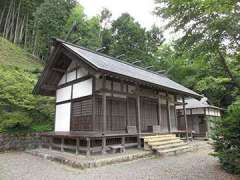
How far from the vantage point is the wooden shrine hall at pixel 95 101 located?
396 inches

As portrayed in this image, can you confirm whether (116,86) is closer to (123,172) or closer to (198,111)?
(123,172)

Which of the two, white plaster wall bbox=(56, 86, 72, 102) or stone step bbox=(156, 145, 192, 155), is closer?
stone step bbox=(156, 145, 192, 155)

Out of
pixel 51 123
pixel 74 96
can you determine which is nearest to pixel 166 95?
pixel 74 96

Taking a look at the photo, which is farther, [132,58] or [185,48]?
[132,58]

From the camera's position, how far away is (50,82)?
1439 cm

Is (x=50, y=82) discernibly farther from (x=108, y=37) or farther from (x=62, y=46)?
(x=108, y=37)

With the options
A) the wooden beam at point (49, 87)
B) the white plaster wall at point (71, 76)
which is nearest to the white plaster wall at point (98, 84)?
the white plaster wall at point (71, 76)

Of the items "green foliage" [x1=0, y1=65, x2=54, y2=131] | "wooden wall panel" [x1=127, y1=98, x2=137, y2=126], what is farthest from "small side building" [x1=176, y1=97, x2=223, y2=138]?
"green foliage" [x1=0, y1=65, x2=54, y2=131]

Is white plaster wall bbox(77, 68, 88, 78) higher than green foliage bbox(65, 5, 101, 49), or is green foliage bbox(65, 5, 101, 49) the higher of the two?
green foliage bbox(65, 5, 101, 49)

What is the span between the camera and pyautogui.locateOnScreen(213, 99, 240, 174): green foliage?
7.29 meters

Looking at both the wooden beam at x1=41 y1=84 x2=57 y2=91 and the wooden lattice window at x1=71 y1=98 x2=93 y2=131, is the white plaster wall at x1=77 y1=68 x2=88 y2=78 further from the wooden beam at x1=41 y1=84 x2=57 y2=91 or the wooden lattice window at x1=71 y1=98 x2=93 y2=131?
the wooden beam at x1=41 y1=84 x2=57 y2=91

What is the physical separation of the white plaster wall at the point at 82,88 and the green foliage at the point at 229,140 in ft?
20.8

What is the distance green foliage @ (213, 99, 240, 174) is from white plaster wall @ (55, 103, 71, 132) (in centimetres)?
816

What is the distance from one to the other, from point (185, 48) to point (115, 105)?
5.64m
